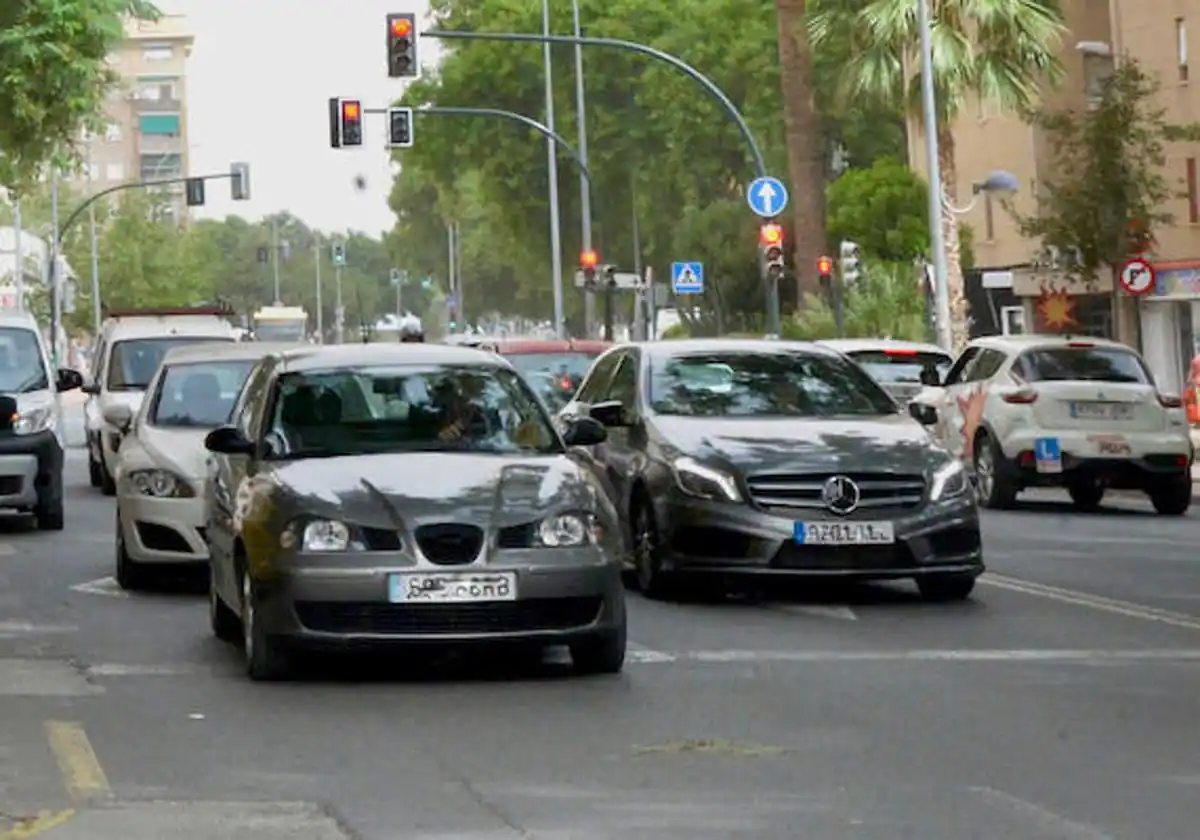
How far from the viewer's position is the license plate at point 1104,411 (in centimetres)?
2711

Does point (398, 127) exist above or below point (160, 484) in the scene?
above

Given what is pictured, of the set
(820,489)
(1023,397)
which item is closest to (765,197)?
(1023,397)

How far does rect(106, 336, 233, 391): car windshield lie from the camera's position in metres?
31.7

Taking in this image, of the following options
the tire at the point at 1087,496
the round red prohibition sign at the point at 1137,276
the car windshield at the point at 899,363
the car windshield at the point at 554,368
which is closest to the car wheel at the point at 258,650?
the tire at the point at 1087,496

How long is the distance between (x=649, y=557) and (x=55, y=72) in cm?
2529

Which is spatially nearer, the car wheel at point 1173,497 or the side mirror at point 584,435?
the side mirror at point 584,435

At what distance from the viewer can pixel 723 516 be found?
16609 millimetres

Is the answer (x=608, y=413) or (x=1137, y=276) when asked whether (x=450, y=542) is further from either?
(x=1137, y=276)

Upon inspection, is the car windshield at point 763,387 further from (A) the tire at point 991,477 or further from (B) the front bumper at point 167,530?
(A) the tire at point 991,477

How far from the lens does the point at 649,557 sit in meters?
17.4

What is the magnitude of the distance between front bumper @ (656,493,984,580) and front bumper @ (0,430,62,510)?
30.9 feet

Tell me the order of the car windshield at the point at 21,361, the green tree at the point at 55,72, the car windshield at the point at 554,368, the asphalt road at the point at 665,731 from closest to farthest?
the asphalt road at the point at 665,731
the car windshield at the point at 21,361
the car windshield at the point at 554,368
the green tree at the point at 55,72

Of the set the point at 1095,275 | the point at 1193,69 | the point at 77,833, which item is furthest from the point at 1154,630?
the point at 1193,69

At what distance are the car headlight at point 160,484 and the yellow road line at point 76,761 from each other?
632 cm
